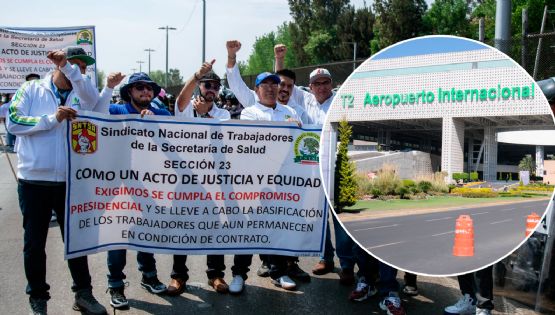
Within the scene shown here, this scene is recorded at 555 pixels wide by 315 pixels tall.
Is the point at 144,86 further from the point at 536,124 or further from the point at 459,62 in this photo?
the point at 536,124

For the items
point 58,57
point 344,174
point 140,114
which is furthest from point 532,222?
point 58,57

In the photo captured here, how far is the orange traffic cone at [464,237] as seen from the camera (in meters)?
2.59

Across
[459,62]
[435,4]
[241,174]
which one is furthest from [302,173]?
[435,4]

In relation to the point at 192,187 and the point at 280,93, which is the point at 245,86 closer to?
the point at 280,93

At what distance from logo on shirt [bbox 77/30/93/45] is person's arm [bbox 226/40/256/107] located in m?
6.93

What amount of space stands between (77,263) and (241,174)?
1425 mm

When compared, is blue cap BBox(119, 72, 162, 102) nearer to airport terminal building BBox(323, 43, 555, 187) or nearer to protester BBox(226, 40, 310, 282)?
protester BBox(226, 40, 310, 282)

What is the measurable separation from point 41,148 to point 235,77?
6.58 ft

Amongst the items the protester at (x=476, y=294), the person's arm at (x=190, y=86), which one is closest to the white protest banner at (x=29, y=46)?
the person's arm at (x=190, y=86)

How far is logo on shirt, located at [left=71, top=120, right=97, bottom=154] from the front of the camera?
4.27 metres

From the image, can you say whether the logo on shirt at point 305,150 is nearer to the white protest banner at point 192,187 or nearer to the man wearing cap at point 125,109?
the white protest banner at point 192,187

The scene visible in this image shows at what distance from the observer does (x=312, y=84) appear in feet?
15.7

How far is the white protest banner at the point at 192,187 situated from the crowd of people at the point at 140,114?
0.17 metres

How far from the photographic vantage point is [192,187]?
180 inches
